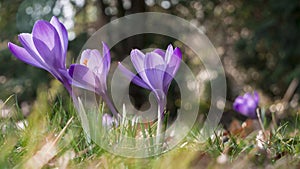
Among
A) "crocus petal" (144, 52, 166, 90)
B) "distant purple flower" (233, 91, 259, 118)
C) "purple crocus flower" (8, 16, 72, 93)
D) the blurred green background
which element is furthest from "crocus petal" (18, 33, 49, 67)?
the blurred green background

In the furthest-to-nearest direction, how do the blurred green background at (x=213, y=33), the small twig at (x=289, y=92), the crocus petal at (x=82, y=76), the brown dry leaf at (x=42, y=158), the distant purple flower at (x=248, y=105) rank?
the blurred green background at (x=213, y=33)
the small twig at (x=289, y=92)
the distant purple flower at (x=248, y=105)
the crocus petal at (x=82, y=76)
the brown dry leaf at (x=42, y=158)

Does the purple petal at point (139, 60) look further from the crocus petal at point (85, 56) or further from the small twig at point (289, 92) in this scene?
the small twig at point (289, 92)

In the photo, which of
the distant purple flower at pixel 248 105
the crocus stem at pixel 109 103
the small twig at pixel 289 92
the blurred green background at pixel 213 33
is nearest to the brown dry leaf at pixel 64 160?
the crocus stem at pixel 109 103

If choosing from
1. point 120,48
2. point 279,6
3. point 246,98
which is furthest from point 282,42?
point 246,98

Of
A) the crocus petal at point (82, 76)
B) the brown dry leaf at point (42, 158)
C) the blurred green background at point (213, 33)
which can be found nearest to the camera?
the brown dry leaf at point (42, 158)

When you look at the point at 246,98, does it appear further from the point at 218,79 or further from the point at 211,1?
the point at 211,1

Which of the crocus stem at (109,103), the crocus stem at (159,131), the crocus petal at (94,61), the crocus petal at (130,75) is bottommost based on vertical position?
the crocus stem at (159,131)

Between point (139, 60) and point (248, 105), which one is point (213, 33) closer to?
point (248, 105)

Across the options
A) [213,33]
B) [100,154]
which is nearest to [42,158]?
[100,154]

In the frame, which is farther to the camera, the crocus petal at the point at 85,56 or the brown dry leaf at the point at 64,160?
the crocus petal at the point at 85,56
